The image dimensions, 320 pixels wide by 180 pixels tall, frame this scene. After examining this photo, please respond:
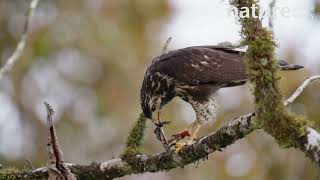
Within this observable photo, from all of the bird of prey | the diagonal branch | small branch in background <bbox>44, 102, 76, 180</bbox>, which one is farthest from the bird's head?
small branch in background <bbox>44, 102, 76, 180</bbox>

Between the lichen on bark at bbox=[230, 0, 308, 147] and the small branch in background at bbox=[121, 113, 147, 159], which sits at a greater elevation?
the lichen on bark at bbox=[230, 0, 308, 147]

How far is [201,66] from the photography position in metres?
5.51

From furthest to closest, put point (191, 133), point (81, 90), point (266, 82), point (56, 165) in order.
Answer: point (81, 90)
point (191, 133)
point (56, 165)
point (266, 82)

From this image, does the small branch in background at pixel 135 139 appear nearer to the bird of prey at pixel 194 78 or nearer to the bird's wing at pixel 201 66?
the bird of prey at pixel 194 78

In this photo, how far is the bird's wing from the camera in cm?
543

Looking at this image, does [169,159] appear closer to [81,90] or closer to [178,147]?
[178,147]

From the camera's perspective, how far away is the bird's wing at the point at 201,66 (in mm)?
5433

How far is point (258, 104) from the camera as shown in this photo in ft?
10.3

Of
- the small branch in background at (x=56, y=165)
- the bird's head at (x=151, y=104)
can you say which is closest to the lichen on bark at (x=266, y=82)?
the small branch in background at (x=56, y=165)

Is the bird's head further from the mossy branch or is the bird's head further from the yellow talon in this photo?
the mossy branch

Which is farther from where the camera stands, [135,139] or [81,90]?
[81,90]

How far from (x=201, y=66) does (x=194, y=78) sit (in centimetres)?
12

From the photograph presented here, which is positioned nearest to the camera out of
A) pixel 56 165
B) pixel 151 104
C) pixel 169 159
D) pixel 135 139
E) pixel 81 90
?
pixel 56 165

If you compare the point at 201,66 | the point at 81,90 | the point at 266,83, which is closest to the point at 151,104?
the point at 201,66
